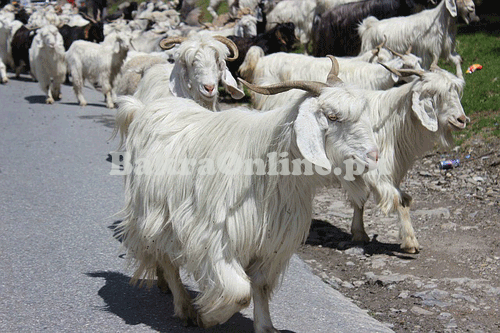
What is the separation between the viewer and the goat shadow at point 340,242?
671cm

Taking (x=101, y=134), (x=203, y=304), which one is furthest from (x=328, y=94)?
(x=101, y=134)

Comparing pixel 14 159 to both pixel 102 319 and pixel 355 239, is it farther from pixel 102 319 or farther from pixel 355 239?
pixel 102 319

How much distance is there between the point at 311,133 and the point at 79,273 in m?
2.41

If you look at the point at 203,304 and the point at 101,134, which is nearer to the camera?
the point at 203,304

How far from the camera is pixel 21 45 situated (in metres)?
19.5

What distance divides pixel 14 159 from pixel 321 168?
21.8ft

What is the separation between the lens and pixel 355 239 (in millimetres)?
6910

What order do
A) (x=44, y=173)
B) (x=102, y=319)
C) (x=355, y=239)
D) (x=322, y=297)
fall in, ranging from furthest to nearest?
(x=44, y=173) < (x=355, y=239) < (x=322, y=297) < (x=102, y=319)

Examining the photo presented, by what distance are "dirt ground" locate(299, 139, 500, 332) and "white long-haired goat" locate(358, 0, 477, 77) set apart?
10.8 ft

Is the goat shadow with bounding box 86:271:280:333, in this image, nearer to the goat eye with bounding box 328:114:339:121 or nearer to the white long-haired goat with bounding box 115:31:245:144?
the goat eye with bounding box 328:114:339:121

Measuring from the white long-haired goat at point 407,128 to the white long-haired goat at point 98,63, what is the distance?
8861mm

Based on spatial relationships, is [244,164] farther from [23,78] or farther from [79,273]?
[23,78]

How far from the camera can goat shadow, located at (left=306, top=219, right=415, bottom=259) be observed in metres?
6.71

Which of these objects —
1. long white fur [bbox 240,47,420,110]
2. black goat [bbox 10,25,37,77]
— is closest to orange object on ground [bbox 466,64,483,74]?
long white fur [bbox 240,47,420,110]
